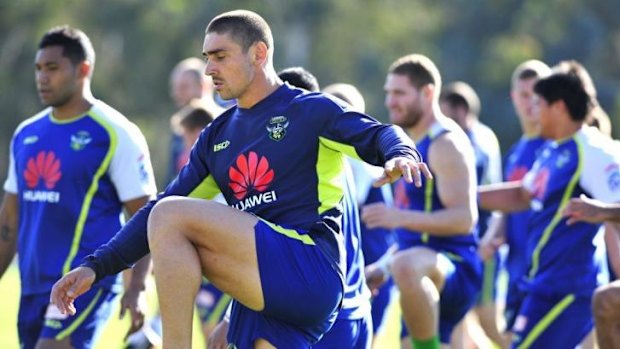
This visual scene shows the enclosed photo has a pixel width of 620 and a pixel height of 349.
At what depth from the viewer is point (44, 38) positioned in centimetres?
935

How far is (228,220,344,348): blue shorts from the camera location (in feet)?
22.2

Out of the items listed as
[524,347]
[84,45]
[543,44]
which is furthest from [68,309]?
[543,44]

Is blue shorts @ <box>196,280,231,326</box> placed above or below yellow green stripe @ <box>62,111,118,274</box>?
below

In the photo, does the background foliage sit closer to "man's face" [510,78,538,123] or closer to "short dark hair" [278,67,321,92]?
"man's face" [510,78,538,123]

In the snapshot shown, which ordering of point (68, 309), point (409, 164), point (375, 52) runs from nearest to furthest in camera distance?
point (409, 164) → point (68, 309) → point (375, 52)

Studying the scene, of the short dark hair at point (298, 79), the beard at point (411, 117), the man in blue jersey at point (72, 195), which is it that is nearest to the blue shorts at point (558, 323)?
the beard at point (411, 117)

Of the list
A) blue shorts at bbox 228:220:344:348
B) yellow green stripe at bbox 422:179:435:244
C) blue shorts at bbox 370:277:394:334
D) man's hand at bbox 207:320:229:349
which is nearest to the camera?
blue shorts at bbox 228:220:344:348

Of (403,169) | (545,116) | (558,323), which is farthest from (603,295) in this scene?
(403,169)

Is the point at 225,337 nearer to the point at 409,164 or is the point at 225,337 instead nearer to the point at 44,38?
the point at 409,164

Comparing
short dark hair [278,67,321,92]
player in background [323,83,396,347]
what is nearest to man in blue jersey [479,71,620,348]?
player in background [323,83,396,347]

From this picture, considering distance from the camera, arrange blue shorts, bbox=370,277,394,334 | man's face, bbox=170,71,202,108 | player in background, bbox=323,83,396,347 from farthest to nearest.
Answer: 1. man's face, bbox=170,71,202,108
2. blue shorts, bbox=370,277,394,334
3. player in background, bbox=323,83,396,347

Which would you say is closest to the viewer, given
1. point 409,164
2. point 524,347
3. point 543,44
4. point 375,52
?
point 409,164

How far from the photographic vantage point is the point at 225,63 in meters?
7.14

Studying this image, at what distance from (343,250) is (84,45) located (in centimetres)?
298
